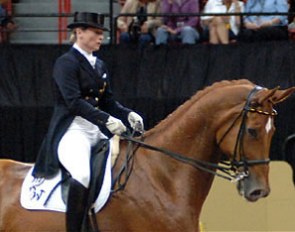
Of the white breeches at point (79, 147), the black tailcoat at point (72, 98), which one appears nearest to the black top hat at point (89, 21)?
the black tailcoat at point (72, 98)

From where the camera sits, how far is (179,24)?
11.2m

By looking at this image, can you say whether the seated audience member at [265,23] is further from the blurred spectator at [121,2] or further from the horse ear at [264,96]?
the horse ear at [264,96]

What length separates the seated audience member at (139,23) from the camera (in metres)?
11.2

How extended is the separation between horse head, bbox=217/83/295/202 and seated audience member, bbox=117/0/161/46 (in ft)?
15.8

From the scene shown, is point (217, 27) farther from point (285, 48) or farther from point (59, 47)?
point (59, 47)

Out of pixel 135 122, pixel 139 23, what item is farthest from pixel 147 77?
pixel 135 122

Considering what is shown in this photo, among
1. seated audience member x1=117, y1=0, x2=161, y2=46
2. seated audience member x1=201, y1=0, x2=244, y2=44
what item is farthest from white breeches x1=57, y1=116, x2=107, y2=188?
seated audience member x1=201, y1=0, x2=244, y2=44

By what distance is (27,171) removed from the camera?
7133 mm

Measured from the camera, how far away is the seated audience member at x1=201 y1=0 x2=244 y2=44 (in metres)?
11.0

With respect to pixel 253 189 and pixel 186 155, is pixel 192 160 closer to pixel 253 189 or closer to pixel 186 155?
pixel 186 155

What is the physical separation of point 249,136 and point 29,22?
628cm

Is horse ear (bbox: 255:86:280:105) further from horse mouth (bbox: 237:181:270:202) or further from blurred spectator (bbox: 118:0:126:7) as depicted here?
blurred spectator (bbox: 118:0:126:7)

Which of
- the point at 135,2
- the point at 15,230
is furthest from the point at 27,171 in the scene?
the point at 135,2

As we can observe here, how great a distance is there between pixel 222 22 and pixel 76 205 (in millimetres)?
4991
